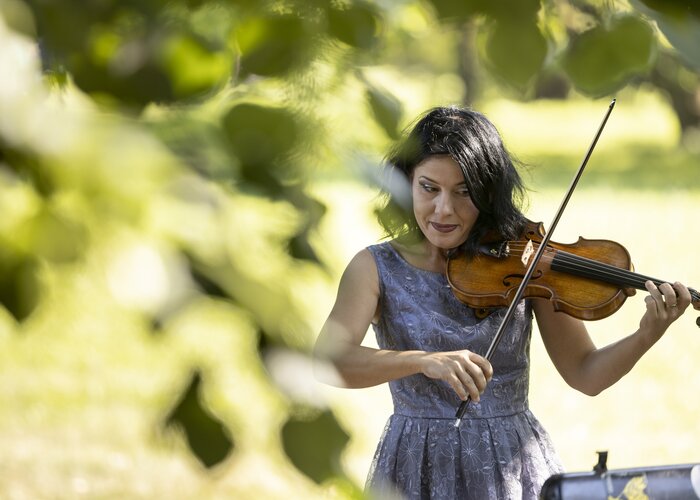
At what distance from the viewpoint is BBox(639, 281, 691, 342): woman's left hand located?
1.61 meters

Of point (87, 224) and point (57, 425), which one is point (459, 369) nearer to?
point (87, 224)

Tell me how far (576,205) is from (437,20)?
960cm

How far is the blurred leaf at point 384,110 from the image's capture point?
629 mm

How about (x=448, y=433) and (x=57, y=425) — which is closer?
(x=448, y=433)

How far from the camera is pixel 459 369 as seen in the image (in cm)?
140

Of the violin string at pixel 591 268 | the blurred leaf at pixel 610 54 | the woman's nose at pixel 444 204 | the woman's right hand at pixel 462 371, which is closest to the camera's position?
the blurred leaf at pixel 610 54

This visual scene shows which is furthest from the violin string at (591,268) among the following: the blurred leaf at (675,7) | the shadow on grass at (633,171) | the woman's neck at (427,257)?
the shadow on grass at (633,171)

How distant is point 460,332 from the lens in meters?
1.67

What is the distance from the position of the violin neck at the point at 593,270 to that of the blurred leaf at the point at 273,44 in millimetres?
1237

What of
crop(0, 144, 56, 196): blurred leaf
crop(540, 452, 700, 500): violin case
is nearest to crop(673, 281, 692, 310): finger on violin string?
crop(540, 452, 700, 500): violin case

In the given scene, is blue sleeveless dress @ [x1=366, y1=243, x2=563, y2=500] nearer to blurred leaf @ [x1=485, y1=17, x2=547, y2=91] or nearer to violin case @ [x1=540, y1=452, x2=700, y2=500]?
violin case @ [x1=540, y1=452, x2=700, y2=500]

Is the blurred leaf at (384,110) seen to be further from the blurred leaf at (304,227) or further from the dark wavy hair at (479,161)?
the dark wavy hair at (479,161)

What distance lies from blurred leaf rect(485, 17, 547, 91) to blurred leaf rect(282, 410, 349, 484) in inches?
9.4

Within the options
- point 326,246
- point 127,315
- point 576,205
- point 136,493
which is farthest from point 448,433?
point 576,205
